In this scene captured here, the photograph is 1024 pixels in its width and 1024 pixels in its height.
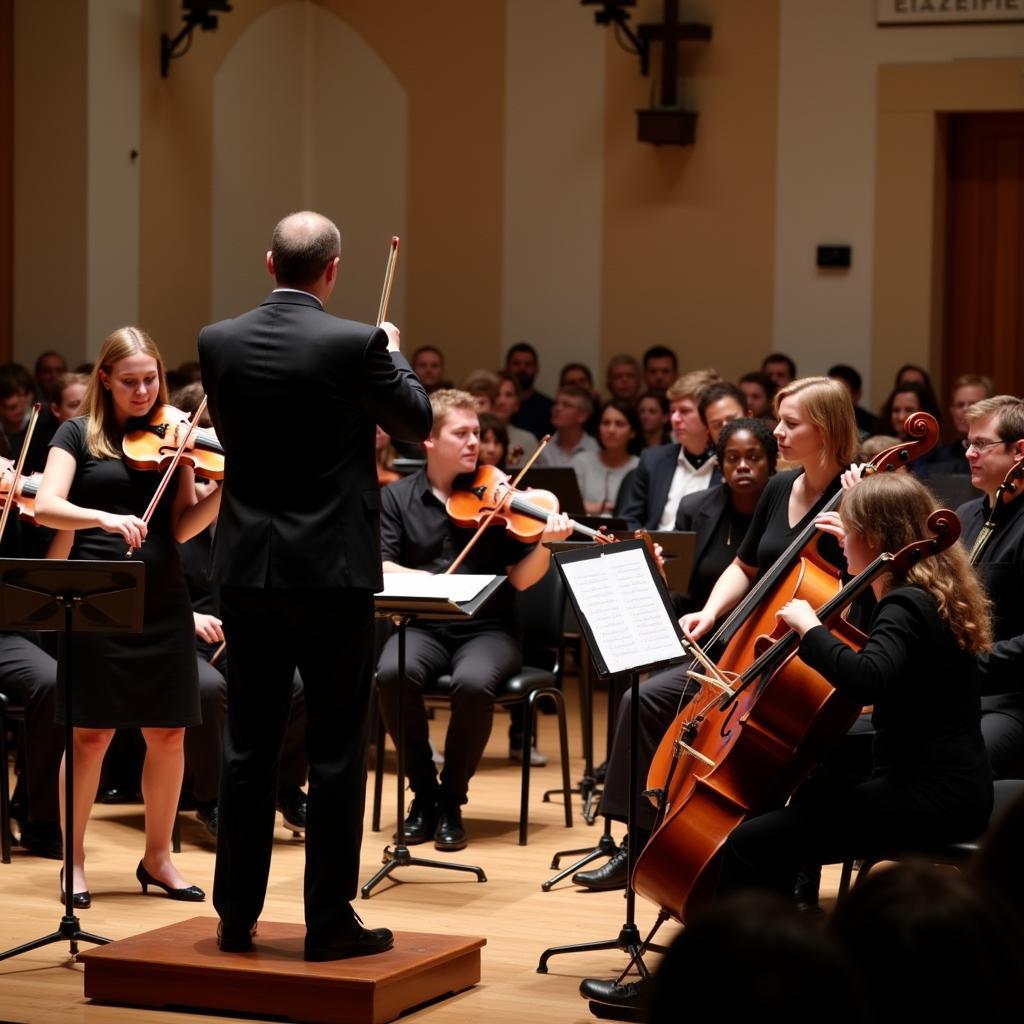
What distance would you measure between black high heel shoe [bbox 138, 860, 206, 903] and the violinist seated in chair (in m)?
→ 0.70

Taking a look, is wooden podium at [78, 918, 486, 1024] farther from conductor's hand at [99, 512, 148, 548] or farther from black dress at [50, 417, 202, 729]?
conductor's hand at [99, 512, 148, 548]

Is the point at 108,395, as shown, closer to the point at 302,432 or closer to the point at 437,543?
the point at 302,432

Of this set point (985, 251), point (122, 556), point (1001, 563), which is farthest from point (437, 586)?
point (985, 251)

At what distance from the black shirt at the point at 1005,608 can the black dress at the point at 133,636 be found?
68.4 inches

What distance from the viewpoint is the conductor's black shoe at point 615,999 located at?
3.10 m

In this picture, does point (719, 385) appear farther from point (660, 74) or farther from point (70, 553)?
point (660, 74)

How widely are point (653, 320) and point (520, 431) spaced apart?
1.18 m

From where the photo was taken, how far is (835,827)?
2914 millimetres

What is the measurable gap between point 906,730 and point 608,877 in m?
1.31

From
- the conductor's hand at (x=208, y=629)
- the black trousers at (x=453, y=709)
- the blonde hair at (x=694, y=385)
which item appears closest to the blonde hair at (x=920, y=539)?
the black trousers at (x=453, y=709)

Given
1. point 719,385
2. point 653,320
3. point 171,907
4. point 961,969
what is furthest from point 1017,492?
point 653,320

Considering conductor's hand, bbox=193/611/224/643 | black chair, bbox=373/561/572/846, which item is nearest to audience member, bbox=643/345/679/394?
black chair, bbox=373/561/572/846

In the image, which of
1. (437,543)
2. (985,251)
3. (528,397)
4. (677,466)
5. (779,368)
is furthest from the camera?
(985,251)

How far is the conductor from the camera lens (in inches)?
117
